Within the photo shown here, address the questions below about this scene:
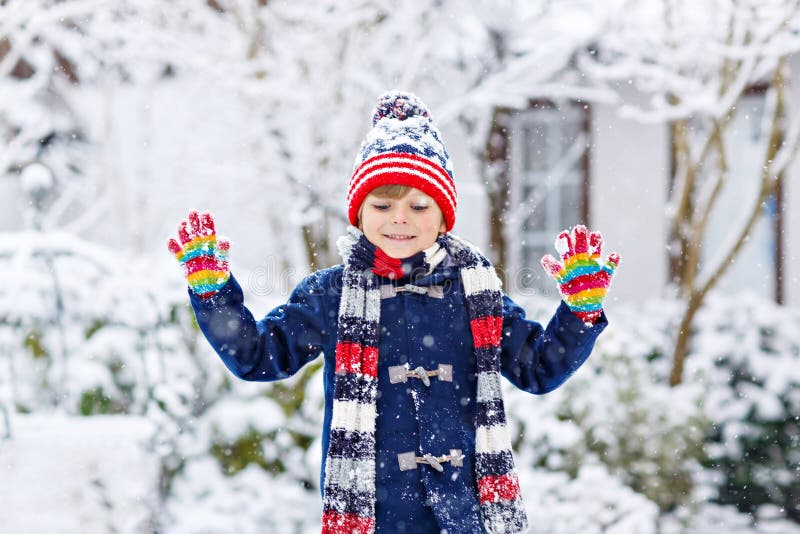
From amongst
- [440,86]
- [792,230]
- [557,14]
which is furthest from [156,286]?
[792,230]

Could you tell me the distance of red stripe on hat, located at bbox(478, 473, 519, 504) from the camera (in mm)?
1922

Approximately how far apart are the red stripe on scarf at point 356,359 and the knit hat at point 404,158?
1.30 feet

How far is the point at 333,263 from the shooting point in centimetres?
543

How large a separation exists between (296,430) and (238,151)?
12.5 ft

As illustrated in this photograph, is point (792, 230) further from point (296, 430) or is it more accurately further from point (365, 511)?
point (365, 511)

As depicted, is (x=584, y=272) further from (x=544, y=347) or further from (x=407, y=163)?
(x=407, y=163)

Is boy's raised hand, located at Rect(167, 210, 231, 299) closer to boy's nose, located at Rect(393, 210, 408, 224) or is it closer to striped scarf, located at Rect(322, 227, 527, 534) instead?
striped scarf, located at Rect(322, 227, 527, 534)

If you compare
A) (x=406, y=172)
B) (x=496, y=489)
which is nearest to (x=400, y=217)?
(x=406, y=172)

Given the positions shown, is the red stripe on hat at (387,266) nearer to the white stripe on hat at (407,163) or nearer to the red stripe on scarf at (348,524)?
the white stripe on hat at (407,163)

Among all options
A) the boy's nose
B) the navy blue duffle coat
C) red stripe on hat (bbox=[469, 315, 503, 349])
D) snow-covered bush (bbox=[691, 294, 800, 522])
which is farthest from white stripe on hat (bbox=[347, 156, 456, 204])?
snow-covered bush (bbox=[691, 294, 800, 522])

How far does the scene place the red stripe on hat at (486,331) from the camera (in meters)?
1.99

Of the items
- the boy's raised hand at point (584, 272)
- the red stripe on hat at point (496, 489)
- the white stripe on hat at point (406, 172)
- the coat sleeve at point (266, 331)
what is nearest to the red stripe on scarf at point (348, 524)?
the red stripe on hat at point (496, 489)

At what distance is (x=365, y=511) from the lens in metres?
1.87

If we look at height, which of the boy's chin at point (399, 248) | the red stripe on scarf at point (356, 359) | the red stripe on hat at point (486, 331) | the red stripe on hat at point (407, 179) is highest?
the red stripe on hat at point (407, 179)
